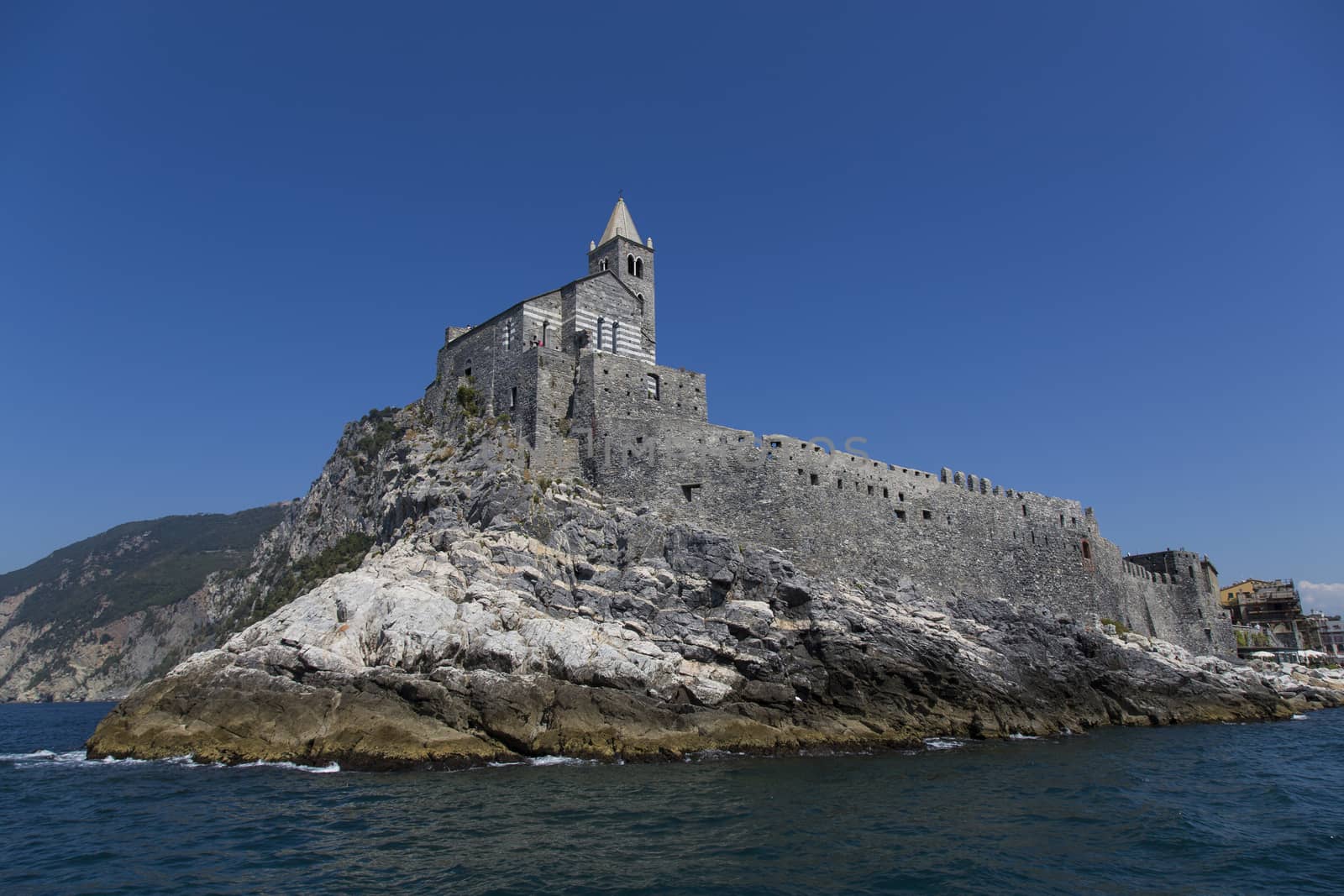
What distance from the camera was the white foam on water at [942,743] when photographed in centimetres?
2780

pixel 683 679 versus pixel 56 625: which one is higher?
pixel 56 625

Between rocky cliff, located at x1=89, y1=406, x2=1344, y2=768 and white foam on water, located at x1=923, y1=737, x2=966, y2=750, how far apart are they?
0.25 metres

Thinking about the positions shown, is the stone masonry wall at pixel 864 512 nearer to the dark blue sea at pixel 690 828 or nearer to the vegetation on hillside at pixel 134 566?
the dark blue sea at pixel 690 828

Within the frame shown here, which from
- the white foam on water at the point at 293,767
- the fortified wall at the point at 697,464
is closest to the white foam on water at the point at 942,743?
the fortified wall at the point at 697,464

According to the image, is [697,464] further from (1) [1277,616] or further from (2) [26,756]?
(1) [1277,616]

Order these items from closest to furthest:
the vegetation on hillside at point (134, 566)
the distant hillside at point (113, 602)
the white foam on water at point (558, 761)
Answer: the white foam on water at point (558, 761), the distant hillside at point (113, 602), the vegetation on hillside at point (134, 566)

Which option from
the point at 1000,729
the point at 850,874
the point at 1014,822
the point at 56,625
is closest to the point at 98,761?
the point at 850,874

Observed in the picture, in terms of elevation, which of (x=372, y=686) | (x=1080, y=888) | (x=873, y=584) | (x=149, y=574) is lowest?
(x=1080, y=888)

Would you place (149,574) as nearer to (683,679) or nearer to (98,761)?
(98,761)

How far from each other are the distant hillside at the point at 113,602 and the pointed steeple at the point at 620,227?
46981 millimetres

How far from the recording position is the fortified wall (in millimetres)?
34688

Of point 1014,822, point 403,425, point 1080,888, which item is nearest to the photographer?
point 1080,888

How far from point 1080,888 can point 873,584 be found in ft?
70.0

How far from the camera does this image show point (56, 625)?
109500 mm
